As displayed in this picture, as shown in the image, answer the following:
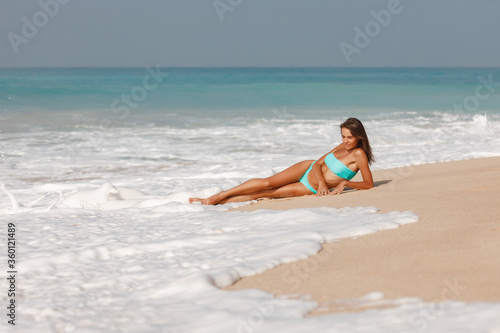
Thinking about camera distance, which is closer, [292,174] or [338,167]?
[338,167]

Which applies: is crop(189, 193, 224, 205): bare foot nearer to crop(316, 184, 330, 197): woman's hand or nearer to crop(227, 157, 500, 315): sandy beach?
crop(316, 184, 330, 197): woman's hand

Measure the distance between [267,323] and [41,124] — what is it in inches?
585

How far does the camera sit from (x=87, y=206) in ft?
20.0

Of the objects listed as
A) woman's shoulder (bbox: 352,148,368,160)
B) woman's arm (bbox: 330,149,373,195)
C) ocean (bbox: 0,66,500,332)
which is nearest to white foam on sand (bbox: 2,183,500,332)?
ocean (bbox: 0,66,500,332)

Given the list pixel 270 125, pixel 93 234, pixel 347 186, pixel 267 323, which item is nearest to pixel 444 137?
pixel 270 125

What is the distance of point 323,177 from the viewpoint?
609 centimetres

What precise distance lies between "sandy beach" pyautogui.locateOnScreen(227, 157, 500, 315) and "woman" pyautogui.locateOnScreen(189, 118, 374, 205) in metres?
0.86

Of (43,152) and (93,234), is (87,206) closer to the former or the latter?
(93,234)

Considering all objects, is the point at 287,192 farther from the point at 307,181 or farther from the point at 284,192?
the point at 307,181

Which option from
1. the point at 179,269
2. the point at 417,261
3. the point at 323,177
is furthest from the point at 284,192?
the point at 417,261

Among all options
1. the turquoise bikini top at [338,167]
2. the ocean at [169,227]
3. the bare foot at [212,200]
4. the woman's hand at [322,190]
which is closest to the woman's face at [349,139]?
the turquoise bikini top at [338,167]

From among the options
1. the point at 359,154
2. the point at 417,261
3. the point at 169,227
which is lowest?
the point at 417,261

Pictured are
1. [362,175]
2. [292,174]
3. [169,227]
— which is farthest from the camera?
[292,174]

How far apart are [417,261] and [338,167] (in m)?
2.86
